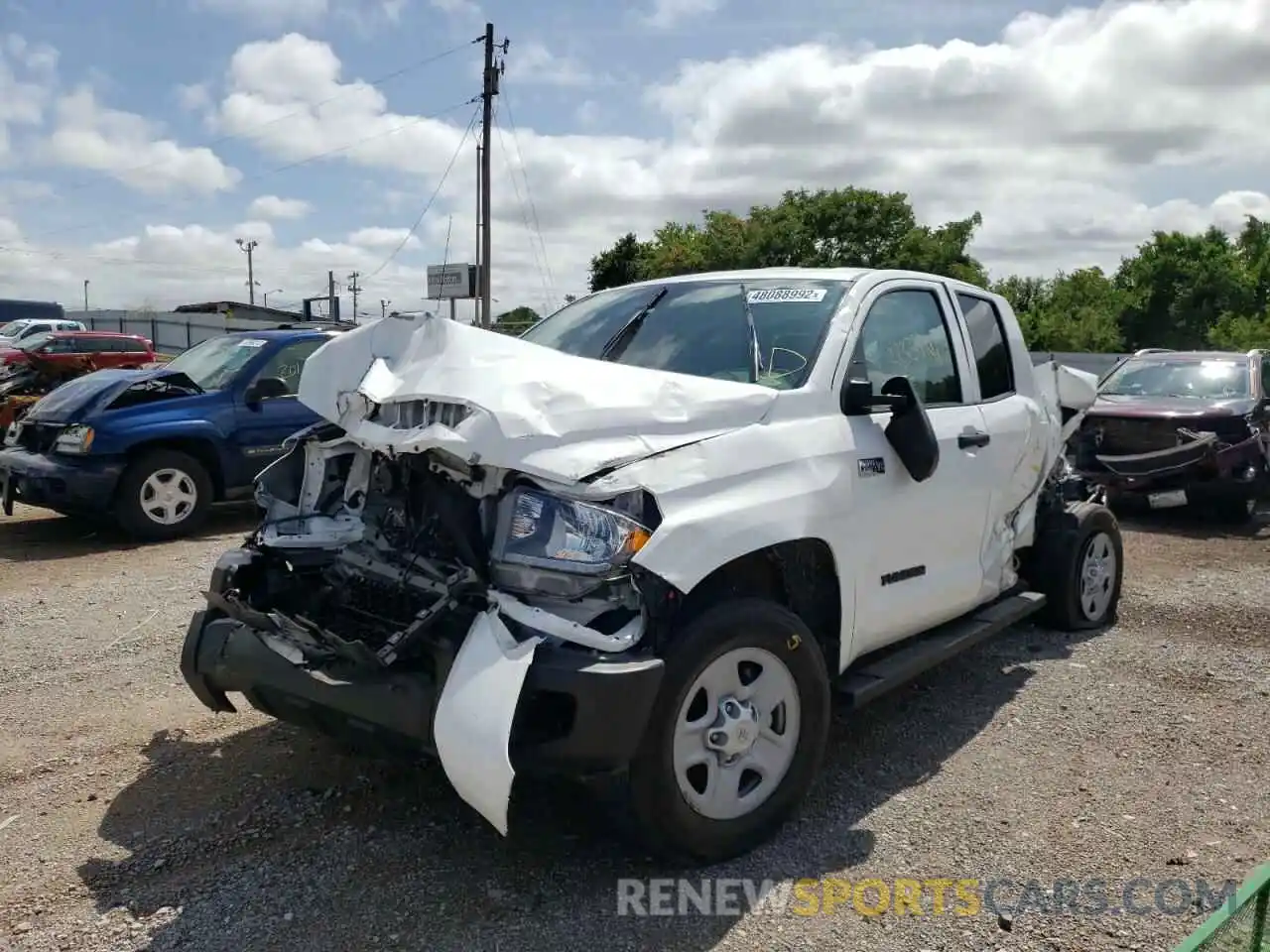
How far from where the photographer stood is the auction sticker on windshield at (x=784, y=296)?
411cm

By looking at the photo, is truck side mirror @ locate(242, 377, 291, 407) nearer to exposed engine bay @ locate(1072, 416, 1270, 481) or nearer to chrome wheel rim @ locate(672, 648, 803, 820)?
chrome wheel rim @ locate(672, 648, 803, 820)

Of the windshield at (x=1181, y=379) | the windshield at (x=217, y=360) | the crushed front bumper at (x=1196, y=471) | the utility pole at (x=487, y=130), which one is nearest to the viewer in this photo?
the windshield at (x=217, y=360)

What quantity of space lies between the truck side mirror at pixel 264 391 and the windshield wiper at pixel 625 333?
4.34m

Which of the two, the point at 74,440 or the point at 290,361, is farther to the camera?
the point at 290,361

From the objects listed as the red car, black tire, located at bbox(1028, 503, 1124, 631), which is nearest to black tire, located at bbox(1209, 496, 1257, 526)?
black tire, located at bbox(1028, 503, 1124, 631)

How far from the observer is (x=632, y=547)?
293 cm

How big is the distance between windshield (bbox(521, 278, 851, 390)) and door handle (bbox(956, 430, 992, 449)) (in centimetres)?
85

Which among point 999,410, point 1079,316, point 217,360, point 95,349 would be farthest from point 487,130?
point 1079,316

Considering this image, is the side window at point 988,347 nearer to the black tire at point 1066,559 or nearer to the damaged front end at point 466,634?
the black tire at point 1066,559

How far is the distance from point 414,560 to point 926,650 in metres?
2.12

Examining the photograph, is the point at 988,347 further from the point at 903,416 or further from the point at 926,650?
the point at 926,650

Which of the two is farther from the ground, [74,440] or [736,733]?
[74,440]

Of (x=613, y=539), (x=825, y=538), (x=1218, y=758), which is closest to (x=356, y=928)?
(x=613, y=539)

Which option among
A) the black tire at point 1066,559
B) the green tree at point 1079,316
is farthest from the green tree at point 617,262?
the black tire at point 1066,559
